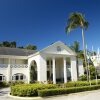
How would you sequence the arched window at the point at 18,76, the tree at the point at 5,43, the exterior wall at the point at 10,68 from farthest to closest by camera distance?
the tree at the point at 5,43, the arched window at the point at 18,76, the exterior wall at the point at 10,68

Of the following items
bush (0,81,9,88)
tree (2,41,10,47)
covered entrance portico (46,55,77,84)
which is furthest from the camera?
tree (2,41,10,47)

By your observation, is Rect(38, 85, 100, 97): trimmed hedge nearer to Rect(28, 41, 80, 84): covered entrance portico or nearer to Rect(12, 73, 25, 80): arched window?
Rect(28, 41, 80, 84): covered entrance portico

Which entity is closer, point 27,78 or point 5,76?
point 5,76

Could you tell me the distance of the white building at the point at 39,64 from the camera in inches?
1391

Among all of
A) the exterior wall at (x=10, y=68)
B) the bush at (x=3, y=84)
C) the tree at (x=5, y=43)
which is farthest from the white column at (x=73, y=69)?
the tree at (x=5, y=43)

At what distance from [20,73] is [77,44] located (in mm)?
30959

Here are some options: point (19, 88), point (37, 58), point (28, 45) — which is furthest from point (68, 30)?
point (28, 45)

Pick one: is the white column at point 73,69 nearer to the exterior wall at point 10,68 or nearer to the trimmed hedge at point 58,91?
the exterior wall at point 10,68

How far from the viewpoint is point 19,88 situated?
812 inches

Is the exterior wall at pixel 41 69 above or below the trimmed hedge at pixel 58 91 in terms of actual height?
above

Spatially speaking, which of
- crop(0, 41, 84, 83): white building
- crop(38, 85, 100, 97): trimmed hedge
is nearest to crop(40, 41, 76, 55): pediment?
crop(0, 41, 84, 83): white building

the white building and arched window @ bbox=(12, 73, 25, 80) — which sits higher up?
the white building

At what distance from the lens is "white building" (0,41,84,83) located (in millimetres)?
35344

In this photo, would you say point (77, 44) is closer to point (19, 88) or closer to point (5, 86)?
point (5, 86)
